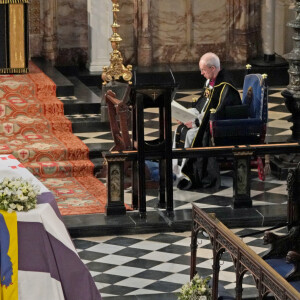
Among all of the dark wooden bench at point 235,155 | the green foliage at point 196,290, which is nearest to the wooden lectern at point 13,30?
the dark wooden bench at point 235,155

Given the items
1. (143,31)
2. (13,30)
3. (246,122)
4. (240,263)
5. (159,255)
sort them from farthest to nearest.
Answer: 1. (143,31)
2. (13,30)
3. (246,122)
4. (159,255)
5. (240,263)

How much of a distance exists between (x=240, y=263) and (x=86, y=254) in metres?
3.59

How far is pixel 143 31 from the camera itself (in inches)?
757

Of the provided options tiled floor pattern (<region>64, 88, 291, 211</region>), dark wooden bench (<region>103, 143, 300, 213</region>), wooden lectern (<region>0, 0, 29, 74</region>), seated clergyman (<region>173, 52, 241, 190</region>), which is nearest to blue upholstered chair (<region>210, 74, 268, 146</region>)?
seated clergyman (<region>173, 52, 241, 190</region>)

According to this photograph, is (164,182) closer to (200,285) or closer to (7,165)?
(7,165)

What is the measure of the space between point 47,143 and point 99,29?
3.68 metres

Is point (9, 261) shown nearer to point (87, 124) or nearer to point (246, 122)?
point (246, 122)

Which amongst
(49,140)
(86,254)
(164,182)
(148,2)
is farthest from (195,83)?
(86,254)

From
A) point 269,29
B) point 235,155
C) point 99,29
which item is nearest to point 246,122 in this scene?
point 235,155

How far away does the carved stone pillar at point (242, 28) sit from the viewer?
766 inches

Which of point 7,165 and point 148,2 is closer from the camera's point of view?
point 7,165

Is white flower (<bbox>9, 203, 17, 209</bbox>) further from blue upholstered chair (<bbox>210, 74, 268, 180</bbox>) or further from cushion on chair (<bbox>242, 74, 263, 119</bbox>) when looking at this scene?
cushion on chair (<bbox>242, 74, 263, 119</bbox>)

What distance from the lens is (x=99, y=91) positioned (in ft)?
58.1

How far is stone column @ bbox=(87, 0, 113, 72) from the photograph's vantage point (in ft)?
57.1
